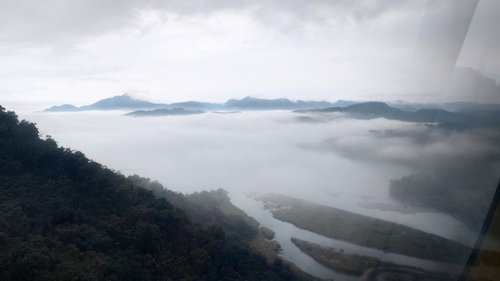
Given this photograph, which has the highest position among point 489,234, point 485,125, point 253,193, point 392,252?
point 485,125

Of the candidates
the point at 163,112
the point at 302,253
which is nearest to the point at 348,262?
the point at 302,253

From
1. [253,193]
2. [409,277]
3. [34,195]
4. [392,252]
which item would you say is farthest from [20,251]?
[253,193]

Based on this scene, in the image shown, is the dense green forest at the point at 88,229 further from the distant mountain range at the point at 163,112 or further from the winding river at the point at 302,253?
the distant mountain range at the point at 163,112

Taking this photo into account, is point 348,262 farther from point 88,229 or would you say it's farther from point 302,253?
point 88,229

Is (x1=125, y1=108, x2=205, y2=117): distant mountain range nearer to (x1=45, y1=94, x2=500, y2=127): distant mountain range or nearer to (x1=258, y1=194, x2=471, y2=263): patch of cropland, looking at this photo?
(x1=45, y1=94, x2=500, y2=127): distant mountain range

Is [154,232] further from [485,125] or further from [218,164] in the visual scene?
[218,164]

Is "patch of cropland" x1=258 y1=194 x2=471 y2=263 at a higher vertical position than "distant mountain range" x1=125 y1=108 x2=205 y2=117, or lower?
lower

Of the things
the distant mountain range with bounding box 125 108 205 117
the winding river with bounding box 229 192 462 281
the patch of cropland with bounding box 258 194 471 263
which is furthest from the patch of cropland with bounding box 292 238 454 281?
the distant mountain range with bounding box 125 108 205 117

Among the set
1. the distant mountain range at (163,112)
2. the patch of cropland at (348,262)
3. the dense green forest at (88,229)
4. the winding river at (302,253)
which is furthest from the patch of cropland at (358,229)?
the distant mountain range at (163,112)
